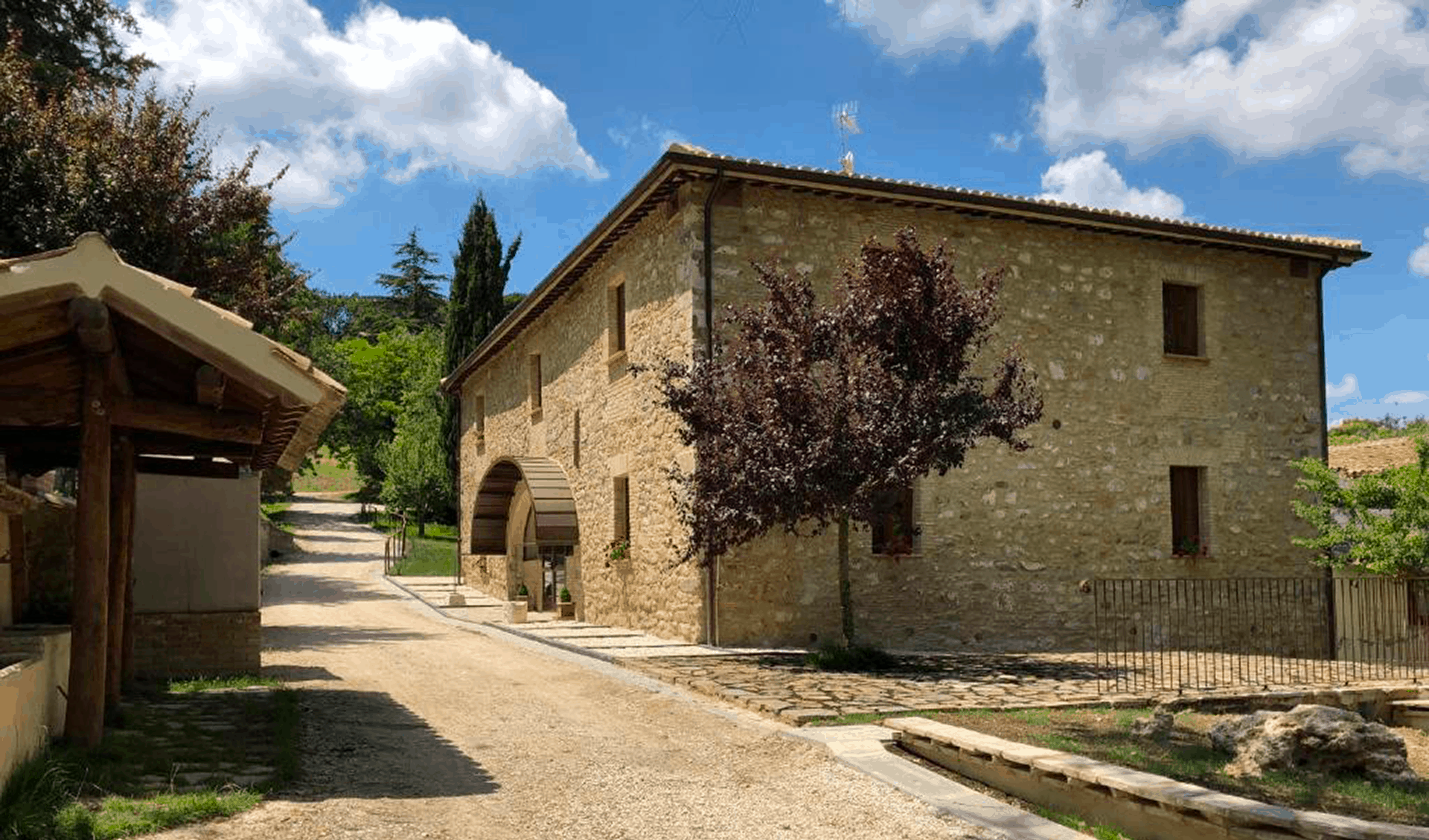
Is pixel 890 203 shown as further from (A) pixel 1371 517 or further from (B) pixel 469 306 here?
(B) pixel 469 306

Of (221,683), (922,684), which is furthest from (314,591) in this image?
(922,684)

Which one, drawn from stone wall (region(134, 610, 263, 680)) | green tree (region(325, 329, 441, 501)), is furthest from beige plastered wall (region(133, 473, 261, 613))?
green tree (region(325, 329, 441, 501))

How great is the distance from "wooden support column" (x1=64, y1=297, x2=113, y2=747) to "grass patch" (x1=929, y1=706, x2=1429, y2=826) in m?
5.84

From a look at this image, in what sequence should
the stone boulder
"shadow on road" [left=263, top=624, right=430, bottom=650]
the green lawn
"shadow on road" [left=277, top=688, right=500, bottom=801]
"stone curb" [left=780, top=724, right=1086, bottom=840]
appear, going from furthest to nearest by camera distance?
the green lawn → "shadow on road" [left=263, top=624, right=430, bottom=650] → the stone boulder → "shadow on road" [left=277, top=688, right=500, bottom=801] → "stone curb" [left=780, top=724, right=1086, bottom=840]

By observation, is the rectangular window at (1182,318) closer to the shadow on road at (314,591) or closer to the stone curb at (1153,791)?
the stone curb at (1153,791)

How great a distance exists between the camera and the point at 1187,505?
56.1 feet

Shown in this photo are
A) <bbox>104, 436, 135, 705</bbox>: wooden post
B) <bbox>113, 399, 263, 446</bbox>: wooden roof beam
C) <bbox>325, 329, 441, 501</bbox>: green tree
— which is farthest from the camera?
<bbox>325, 329, 441, 501</bbox>: green tree

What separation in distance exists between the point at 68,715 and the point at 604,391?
37.9ft

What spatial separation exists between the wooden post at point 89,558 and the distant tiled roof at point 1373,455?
22.9 m

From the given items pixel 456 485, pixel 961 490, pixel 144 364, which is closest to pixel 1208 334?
pixel 961 490

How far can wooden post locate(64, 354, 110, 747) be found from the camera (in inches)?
264

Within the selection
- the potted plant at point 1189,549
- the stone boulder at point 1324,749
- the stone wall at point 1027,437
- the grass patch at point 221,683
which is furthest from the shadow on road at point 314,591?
the stone boulder at point 1324,749

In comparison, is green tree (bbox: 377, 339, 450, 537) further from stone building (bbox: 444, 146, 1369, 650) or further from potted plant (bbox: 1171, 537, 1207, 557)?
potted plant (bbox: 1171, 537, 1207, 557)

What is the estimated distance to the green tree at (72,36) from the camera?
703 inches
